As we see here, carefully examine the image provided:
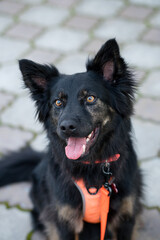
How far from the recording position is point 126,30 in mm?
5918

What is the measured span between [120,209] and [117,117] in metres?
0.75

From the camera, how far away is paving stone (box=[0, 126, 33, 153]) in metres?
4.20

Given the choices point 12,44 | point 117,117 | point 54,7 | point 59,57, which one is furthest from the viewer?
point 54,7

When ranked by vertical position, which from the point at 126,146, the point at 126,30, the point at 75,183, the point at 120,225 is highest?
the point at 126,30

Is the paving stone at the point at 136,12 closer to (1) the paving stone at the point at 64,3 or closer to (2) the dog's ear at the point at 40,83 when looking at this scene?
(1) the paving stone at the point at 64,3

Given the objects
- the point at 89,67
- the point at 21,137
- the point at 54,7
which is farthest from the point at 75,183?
the point at 54,7

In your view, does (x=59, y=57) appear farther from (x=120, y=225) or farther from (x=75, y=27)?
(x=120, y=225)

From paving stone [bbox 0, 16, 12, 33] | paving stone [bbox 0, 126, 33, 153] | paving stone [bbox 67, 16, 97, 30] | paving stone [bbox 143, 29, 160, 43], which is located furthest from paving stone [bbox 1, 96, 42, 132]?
paving stone [bbox 143, 29, 160, 43]

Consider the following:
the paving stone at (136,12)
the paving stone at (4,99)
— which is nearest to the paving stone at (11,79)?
the paving stone at (4,99)

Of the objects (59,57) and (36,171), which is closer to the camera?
(36,171)

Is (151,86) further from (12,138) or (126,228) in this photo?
(126,228)

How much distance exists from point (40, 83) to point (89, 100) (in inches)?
19.7

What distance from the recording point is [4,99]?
4.86m

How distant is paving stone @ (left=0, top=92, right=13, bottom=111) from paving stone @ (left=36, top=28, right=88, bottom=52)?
4.10 feet
